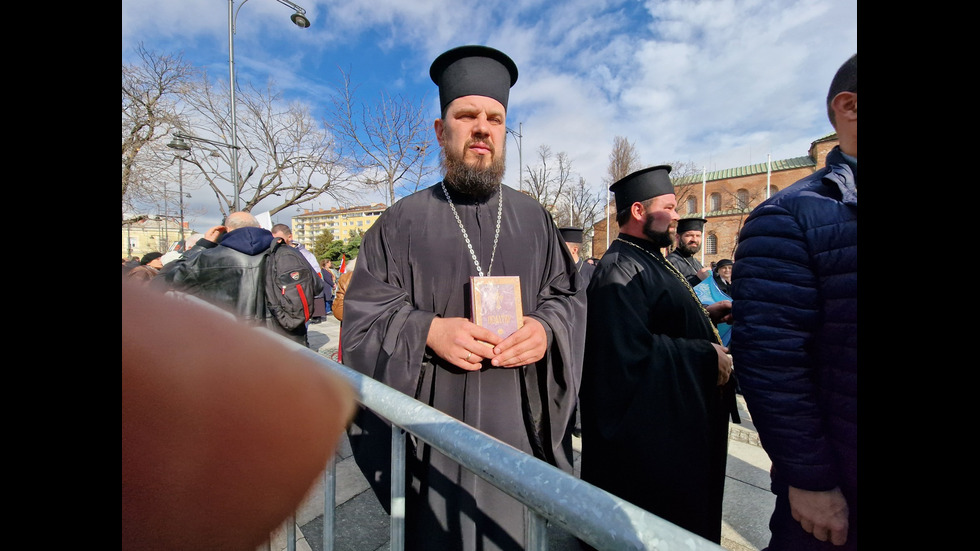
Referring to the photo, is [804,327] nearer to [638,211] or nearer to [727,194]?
[638,211]

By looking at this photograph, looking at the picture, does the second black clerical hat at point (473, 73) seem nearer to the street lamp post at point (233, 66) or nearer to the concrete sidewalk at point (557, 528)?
the concrete sidewalk at point (557, 528)

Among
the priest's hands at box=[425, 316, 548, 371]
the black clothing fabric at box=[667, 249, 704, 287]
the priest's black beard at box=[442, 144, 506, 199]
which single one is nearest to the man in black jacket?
the priest's black beard at box=[442, 144, 506, 199]

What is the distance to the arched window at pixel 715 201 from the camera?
25.5 meters

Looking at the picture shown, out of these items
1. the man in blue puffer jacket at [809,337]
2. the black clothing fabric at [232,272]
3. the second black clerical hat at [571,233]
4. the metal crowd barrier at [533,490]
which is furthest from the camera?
the second black clerical hat at [571,233]

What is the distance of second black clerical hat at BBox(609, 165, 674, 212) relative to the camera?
2.47m

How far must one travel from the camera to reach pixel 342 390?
2.06ft

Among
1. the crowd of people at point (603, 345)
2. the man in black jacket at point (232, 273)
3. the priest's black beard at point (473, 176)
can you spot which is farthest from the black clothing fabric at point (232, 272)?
the priest's black beard at point (473, 176)

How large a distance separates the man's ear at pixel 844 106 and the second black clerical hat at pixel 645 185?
58.0 inches

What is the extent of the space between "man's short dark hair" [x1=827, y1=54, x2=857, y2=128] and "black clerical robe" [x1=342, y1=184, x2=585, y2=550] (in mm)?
1075

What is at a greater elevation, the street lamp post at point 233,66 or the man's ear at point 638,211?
the street lamp post at point 233,66

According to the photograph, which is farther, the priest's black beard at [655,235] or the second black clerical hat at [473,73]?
the priest's black beard at [655,235]

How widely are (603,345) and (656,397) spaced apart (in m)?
0.35
